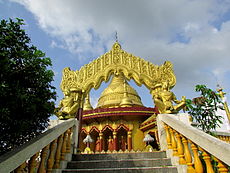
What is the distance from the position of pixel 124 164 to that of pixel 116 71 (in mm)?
3006

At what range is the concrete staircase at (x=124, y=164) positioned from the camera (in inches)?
120

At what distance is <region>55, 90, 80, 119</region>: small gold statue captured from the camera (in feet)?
15.1

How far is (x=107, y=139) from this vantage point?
1639 centimetres

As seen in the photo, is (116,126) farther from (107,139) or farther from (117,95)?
(117,95)

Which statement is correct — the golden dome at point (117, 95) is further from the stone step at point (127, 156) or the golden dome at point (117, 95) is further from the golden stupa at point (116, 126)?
the stone step at point (127, 156)

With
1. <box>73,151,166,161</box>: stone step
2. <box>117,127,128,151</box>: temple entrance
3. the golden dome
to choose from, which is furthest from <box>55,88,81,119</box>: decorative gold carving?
the golden dome

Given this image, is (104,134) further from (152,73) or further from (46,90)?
(46,90)

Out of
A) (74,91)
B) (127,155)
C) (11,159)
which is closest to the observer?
(11,159)

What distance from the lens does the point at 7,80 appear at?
95.4 inches

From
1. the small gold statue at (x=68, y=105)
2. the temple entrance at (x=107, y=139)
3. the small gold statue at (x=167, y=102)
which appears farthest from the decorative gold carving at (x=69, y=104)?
the temple entrance at (x=107, y=139)

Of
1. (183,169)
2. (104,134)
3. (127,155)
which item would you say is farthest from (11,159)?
(104,134)

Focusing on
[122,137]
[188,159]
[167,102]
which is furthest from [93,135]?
[188,159]

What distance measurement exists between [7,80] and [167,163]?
3.21 meters

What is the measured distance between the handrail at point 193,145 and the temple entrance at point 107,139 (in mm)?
11895
